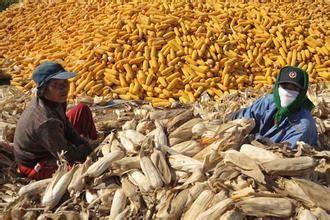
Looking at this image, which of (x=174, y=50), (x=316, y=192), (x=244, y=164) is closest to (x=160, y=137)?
(x=244, y=164)

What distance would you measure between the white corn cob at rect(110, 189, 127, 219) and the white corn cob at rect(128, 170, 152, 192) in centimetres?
13

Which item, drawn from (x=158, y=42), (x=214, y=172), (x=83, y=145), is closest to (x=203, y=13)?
(x=158, y=42)

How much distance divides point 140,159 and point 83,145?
79 cm

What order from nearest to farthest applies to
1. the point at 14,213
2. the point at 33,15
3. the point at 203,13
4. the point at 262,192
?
the point at 262,192
the point at 14,213
the point at 203,13
the point at 33,15

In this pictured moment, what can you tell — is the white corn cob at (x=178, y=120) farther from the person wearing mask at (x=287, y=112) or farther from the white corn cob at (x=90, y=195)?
the white corn cob at (x=90, y=195)

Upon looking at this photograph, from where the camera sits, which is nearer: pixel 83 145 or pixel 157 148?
pixel 157 148

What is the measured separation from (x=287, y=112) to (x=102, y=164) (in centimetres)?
170

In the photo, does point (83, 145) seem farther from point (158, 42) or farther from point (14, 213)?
point (158, 42)

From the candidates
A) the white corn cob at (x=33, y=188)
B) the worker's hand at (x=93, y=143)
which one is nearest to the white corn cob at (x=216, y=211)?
the white corn cob at (x=33, y=188)

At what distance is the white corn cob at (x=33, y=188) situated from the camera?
357cm

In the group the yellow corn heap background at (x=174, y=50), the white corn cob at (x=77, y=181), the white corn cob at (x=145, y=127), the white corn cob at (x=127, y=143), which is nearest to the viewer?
the white corn cob at (x=77, y=181)

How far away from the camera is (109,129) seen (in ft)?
16.6

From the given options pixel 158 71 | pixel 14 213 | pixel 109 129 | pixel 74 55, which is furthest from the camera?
pixel 74 55

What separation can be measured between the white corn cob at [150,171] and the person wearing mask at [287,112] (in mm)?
1015
